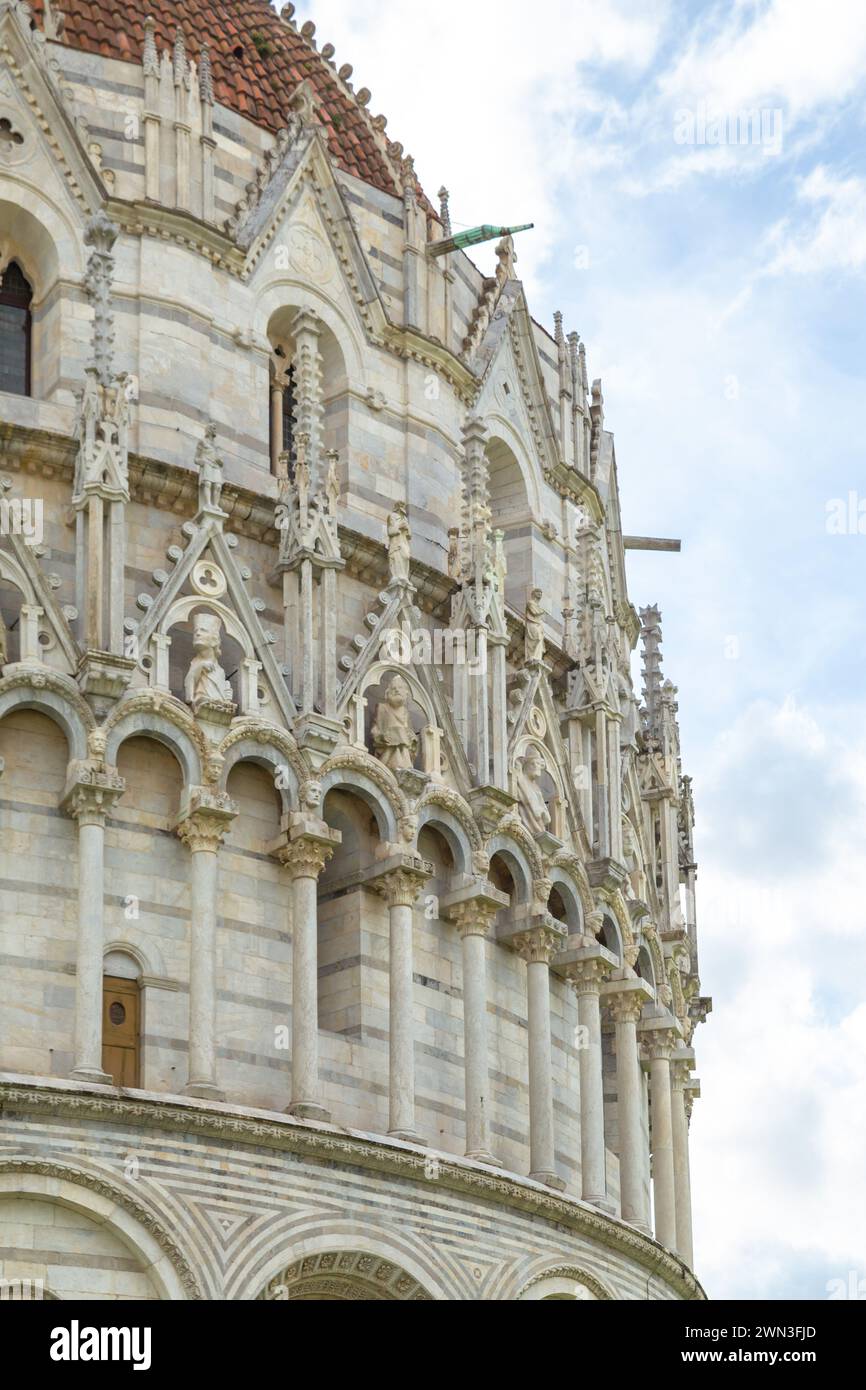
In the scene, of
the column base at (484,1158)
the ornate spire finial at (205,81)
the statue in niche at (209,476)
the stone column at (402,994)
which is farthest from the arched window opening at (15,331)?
the column base at (484,1158)

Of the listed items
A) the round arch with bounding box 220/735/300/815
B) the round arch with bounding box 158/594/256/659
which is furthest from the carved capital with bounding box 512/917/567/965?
the round arch with bounding box 158/594/256/659

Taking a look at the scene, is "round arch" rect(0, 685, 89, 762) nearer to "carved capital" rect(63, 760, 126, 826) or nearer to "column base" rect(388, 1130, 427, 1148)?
"carved capital" rect(63, 760, 126, 826)

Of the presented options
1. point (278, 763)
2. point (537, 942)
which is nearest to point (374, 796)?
point (278, 763)

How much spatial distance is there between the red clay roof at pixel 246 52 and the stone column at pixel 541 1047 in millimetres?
9120

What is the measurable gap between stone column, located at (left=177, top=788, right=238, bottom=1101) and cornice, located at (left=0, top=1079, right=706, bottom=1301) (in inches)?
17.8

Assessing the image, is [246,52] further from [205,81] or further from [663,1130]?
[663,1130]

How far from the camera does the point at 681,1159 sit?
35.0 m

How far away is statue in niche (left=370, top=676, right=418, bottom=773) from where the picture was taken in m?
29.6

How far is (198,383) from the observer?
3033 centimetres

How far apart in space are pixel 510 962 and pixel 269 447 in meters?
6.06

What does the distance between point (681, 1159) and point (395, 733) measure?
819 centimetres

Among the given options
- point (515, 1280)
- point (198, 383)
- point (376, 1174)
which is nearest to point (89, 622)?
point (198, 383)

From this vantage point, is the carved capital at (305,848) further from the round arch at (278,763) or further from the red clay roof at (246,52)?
the red clay roof at (246,52)

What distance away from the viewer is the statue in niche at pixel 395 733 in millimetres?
29625
